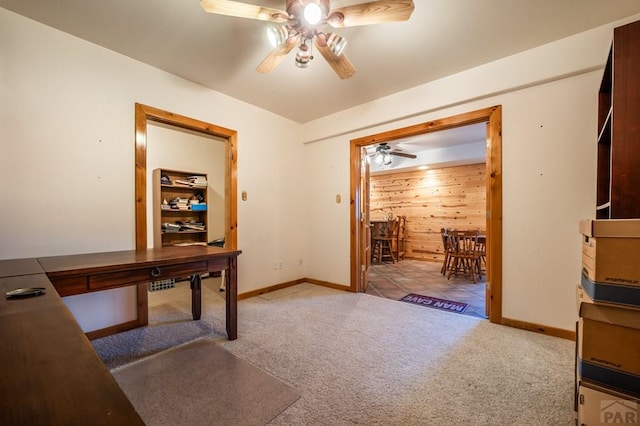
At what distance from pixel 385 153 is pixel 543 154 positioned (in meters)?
3.11

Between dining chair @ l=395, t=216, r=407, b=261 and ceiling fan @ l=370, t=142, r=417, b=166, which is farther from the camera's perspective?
dining chair @ l=395, t=216, r=407, b=261

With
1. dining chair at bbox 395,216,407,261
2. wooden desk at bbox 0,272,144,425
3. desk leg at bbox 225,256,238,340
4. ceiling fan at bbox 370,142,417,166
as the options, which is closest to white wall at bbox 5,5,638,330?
desk leg at bbox 225,256,238,340

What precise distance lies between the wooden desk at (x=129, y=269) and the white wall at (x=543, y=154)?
2.43 m

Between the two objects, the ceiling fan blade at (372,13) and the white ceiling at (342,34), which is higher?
the white ceiling at (342,34)

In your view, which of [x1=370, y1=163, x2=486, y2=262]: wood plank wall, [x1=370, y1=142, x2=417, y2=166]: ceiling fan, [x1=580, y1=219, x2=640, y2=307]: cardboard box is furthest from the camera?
[x1=370, y1=163, x2=486, y2=262]: wood plank wall

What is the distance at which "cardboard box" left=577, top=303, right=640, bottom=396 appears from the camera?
101 cm

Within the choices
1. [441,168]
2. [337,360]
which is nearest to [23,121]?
[337,360]

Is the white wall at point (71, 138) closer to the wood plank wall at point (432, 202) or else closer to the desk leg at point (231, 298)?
the desk leg at point (231, 298)

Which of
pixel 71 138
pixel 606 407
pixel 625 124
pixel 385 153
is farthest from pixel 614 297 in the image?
pixel 385 153

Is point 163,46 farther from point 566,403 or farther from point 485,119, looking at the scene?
point 566,403

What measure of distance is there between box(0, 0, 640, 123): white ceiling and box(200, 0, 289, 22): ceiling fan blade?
24 cm

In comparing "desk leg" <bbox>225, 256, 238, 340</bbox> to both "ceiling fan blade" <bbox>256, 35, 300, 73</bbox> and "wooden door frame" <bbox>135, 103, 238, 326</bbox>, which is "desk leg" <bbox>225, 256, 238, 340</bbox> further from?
"ceiling fan blade" <bbox>256, 35, 300, 73</bbox>

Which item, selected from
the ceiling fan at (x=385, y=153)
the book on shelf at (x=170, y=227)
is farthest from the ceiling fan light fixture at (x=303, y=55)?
the book on shelf at (x=170, y=227)

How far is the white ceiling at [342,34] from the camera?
180cm
